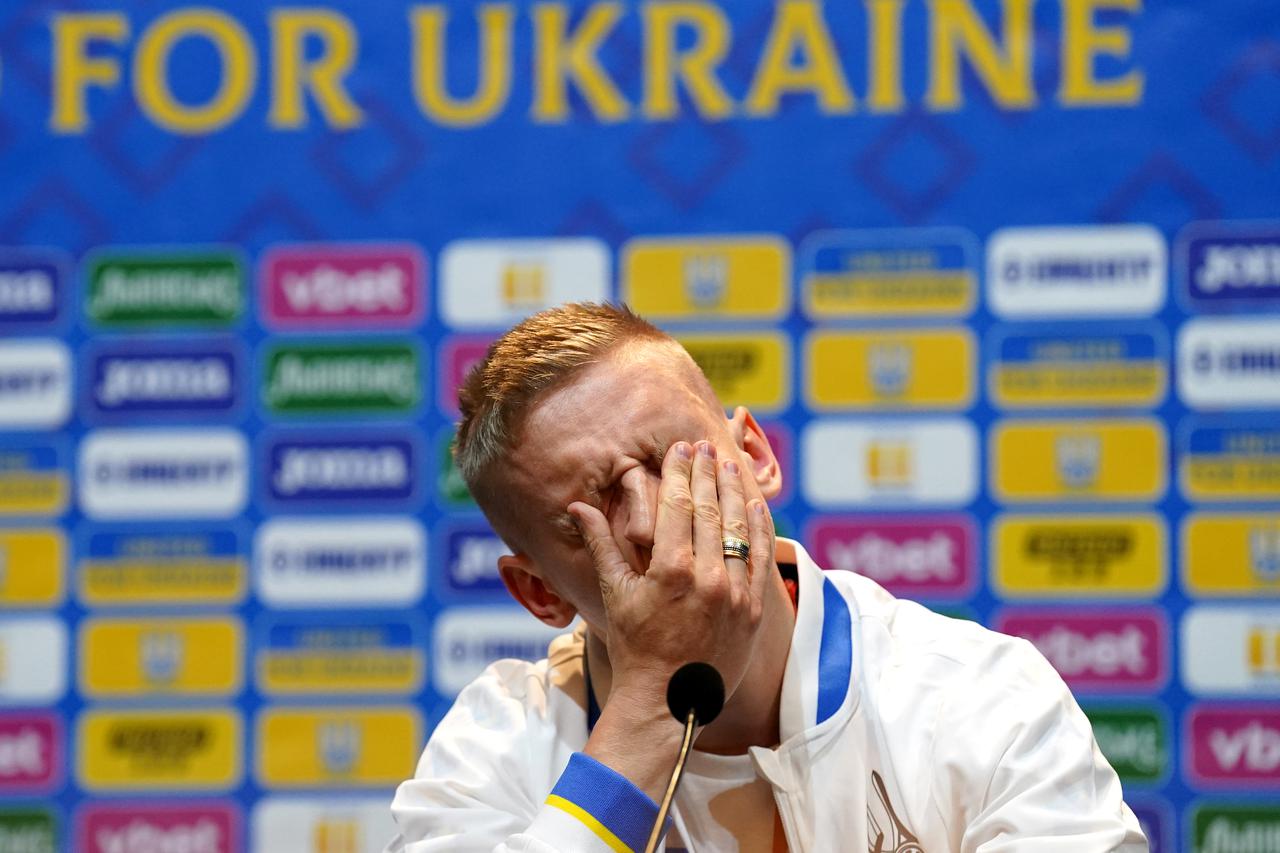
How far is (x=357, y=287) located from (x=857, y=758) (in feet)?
4.86

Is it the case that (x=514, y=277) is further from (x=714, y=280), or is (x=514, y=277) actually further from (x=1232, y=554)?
(x=1232, y=554)

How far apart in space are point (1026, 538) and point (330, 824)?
1283mm

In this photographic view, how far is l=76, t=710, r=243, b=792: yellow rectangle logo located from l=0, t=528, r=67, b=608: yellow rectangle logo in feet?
0.75

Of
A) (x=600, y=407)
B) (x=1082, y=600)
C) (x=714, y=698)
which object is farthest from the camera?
(x=1082, y=600)

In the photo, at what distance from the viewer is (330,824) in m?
2.41

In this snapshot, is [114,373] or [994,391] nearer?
[994,391]

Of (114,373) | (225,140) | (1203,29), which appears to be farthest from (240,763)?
(1203,29)

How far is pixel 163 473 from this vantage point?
247cm

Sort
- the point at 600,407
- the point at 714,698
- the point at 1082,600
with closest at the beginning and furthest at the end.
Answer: the point at 714,698
the point at 600,407
the point at 1082,600

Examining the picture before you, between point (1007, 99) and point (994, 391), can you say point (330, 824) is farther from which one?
point (1007, 99)

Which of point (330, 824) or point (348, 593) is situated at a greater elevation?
point (348, 593)

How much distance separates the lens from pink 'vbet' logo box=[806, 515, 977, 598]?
7.64 feet

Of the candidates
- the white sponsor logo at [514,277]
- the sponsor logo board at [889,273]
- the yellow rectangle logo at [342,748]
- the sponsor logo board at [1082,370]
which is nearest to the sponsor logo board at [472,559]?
the yellow rectangle logo at [342,748]

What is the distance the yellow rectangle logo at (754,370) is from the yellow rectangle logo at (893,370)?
0.15 ft
